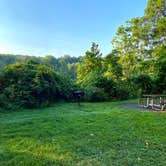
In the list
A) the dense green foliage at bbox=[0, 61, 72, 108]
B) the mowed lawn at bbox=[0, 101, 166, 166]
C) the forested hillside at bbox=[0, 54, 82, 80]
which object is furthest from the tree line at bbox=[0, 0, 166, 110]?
the forested hillside at bbox=[0, 54, 82, 80]

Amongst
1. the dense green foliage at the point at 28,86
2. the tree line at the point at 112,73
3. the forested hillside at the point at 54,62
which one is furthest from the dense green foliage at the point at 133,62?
the forested hillside at the point at 54,62

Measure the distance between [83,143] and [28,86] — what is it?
6462mm

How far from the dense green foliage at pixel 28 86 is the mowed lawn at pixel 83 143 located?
11.8 feet

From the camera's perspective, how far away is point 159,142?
3867mm

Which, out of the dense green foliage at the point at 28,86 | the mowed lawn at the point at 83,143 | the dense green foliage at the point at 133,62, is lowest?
the mowed lawn at the point at 83,143

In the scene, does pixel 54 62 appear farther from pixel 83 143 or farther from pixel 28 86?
pixel 83 143

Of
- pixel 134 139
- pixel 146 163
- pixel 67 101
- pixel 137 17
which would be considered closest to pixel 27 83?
pixel 67 101

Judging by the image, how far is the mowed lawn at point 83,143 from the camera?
119 inches

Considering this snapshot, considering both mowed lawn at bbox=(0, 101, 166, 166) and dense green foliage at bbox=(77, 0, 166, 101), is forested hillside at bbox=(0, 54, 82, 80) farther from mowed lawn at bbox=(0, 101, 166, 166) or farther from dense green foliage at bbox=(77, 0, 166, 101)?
mowed lawn at bbox=(0, 101, 166, 166)

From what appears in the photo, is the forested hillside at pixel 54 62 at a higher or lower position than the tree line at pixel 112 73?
higher

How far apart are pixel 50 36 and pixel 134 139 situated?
14.6 metres

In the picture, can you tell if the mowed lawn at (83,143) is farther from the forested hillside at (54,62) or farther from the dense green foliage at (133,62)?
the forested hillside at (54,62)

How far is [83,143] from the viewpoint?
378 centimetres

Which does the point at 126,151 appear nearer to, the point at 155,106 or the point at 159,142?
the point at 159,142
